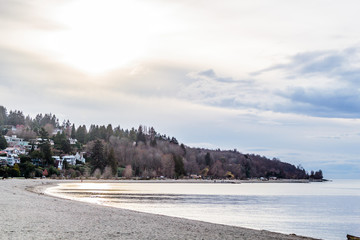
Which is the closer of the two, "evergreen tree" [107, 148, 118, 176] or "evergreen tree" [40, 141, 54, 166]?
"evergreen tree" [40, 141, 54, 166]

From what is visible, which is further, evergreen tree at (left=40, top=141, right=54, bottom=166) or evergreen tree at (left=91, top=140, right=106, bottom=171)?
evergreen tree at (left=91, top=140, right=106, bottom=171)

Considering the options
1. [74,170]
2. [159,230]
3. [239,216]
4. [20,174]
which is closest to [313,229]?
[239,216]

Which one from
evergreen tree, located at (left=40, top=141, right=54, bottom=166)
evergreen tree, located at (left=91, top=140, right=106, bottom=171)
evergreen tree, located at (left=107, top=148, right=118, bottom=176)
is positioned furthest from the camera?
evergreen tree, located at (left=107, top=148, right=118, bottom=176)

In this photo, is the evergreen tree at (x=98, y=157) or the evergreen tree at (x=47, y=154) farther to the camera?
the evergreen tree at (x=98, y=157)

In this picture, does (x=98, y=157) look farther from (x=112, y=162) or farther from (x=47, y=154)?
(x=47, y=154)

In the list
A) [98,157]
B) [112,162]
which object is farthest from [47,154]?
[112,162]

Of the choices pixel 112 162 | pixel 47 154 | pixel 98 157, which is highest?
pixel 47 154

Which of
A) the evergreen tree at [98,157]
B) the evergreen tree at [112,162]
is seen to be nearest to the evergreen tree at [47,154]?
the evergreen tree at [98,157]

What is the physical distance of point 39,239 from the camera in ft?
44.3

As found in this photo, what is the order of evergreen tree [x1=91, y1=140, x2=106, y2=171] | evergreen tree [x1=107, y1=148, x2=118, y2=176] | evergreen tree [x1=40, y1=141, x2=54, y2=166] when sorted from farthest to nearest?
evergreen tree [x1=107, y1=148, x2=118, y2=176] → evergreen tree [x1=91, y1=140, x2=106, y2=171] → evergreen tree [x1=40, y1=141, x2=54, y2=166]

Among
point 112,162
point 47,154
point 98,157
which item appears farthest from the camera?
point 112,162

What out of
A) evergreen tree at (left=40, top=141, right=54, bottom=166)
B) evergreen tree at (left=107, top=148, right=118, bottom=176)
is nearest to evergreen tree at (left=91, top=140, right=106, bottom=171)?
evergreen tree at (left=107, top=148, right=118, bottom=176)

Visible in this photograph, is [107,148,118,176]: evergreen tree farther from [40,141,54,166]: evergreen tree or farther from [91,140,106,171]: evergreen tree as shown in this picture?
[40,141,54,166]: evergreen tree

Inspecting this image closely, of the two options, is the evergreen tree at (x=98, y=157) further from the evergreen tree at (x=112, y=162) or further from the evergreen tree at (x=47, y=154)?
the evergreen tree at (x=47, y=154)
